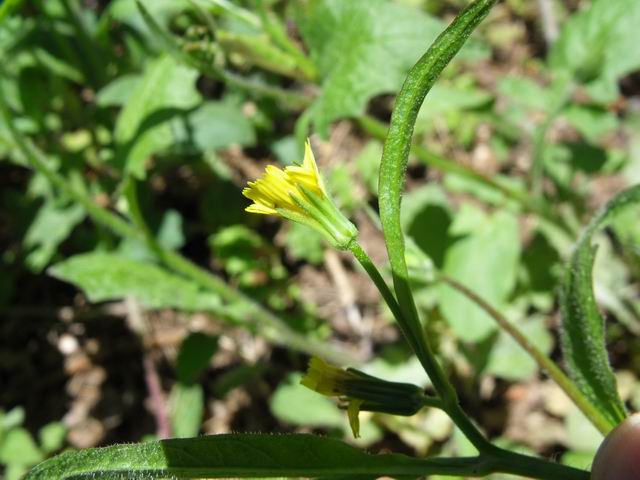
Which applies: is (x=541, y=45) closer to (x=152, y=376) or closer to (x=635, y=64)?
(x=635, y=64)

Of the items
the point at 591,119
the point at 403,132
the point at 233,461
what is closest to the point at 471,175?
the point at 591,119

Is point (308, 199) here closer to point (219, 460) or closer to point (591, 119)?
point (219, 460)

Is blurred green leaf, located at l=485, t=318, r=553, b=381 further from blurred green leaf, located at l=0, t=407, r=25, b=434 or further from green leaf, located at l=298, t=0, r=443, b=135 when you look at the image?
blurred green leaf, located at l=0, t=407, r=25, b=434

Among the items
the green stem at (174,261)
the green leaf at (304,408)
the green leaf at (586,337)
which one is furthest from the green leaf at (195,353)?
the green leaf at (586,337)

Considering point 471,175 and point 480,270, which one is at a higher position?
point 471,175

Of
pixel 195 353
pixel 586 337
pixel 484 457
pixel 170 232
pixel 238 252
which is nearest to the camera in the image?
pixel 484 457
